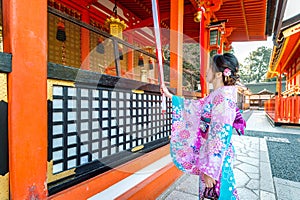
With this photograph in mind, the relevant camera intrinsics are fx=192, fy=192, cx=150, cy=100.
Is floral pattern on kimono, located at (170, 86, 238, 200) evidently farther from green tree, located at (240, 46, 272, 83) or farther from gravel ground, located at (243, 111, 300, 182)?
green tree, located at (240, 46, 272, 83)

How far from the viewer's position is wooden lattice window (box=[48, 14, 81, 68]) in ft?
11.2

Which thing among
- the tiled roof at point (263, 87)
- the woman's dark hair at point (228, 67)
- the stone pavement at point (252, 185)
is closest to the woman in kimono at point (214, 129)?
the woman's dark hair at point (228, 67)

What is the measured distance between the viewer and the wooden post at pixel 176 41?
2695 mm

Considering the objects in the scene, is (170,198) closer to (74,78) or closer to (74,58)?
(74,78)

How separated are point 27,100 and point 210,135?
111 centimetres

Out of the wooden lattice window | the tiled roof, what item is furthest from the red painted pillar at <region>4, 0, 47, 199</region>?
the tiled roof

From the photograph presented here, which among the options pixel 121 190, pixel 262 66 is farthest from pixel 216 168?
pixel 262 66

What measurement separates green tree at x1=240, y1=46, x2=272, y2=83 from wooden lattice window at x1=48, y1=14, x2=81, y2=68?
4467 cm

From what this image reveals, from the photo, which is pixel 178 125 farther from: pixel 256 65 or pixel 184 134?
pixel 256 65

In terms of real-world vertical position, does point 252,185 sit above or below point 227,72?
below

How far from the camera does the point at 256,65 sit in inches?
1754

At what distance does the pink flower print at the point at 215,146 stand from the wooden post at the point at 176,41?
158 centimetres

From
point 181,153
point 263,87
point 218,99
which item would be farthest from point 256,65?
point 218,99

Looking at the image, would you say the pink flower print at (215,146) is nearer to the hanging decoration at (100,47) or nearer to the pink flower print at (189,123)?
the pink flower print at (189,123)
